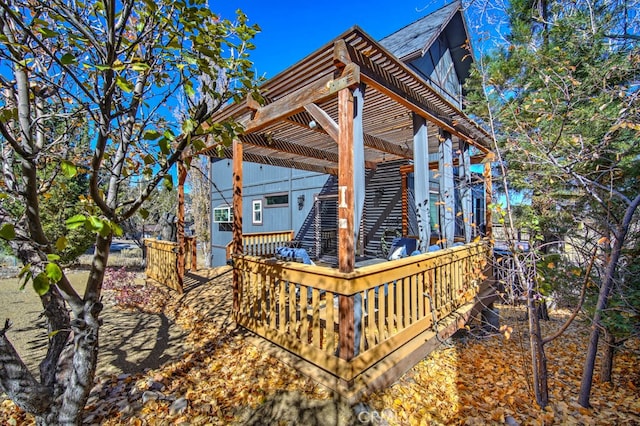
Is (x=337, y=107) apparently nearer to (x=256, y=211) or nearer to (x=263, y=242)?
(x=263, y=242)

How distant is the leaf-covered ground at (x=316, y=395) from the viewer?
2438 millimetres

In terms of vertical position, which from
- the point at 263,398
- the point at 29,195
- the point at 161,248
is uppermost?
the point at 29,195

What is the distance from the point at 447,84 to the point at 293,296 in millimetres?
9442

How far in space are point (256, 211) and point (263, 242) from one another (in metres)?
3.26

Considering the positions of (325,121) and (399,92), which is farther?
(399,92)

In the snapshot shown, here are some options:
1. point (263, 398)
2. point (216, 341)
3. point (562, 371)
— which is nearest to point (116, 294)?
point (216, 341)

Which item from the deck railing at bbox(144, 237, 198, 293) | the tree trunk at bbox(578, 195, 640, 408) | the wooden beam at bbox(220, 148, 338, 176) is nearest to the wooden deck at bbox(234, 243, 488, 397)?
the tree trunk at bbox(578, 195, 640, 408)

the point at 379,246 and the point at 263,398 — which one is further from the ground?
the point at 379,246

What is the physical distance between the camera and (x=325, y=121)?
293cm

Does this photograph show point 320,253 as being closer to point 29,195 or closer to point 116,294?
point 116,294

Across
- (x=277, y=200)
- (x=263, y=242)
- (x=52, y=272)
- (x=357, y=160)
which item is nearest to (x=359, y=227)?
(x=357, y=160)

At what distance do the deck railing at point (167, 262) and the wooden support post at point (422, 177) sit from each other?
493 cm

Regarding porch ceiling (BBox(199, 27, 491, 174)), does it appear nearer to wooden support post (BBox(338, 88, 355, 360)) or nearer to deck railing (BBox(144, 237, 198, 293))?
wooden support post (BBox(338, 88, 355, 360))

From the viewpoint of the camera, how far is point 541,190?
4.29m
